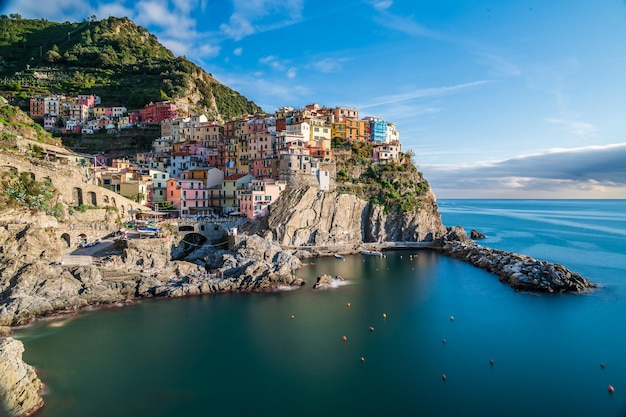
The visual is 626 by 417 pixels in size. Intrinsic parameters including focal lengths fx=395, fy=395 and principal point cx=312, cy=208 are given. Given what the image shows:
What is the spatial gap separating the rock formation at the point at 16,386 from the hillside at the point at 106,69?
182 feet

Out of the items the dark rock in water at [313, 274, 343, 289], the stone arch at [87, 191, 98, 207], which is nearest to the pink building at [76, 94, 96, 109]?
the stone arch at [87, 191, 98, 207]

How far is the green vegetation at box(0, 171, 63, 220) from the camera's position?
26.2 m

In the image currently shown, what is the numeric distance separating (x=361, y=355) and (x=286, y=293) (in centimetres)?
982

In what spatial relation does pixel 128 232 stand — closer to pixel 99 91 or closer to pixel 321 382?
pixel 321 382

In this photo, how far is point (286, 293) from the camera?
88.7 feet

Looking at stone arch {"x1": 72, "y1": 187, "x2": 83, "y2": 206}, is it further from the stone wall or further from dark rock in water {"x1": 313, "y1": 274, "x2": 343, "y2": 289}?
dark rock in water {"x1": 313, "y1": 274, "x2": 343, "y2": 289}

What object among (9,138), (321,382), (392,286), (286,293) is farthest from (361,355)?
(9,138)

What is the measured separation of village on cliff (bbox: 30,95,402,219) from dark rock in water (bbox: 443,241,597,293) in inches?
728

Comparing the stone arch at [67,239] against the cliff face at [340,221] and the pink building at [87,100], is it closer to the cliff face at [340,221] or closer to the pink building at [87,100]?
the cliff face at [340,221]

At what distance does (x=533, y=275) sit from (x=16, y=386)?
30.7 m

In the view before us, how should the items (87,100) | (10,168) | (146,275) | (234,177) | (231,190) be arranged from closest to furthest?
(146,275) < (10,168) < (231,190) < (234,177) < (87,100)

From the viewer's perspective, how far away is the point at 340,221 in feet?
139

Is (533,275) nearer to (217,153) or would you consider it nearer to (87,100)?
(217,153)

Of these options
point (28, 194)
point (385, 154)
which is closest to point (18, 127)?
point (28, 194)
